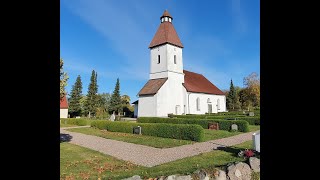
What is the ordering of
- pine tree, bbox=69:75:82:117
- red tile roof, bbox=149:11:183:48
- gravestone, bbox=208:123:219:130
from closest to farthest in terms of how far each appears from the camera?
gravestone, bbox=208:123:219:130
red tile roof, bbox=149:11:183:48
pine tree, bbox=69:75:82:117

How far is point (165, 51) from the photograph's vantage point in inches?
1478

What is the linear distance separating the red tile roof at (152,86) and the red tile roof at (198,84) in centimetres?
460

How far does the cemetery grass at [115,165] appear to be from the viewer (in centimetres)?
742

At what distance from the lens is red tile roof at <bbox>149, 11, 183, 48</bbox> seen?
125ft

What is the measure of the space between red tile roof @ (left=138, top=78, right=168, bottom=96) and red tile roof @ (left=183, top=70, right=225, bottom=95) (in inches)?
181

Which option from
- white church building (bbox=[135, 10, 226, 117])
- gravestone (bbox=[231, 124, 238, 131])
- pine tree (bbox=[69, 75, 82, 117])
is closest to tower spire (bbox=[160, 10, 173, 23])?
white church building (bbox=[135, 10, 226, 117])

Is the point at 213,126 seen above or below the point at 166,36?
below

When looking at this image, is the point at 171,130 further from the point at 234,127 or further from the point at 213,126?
the point at 234,127

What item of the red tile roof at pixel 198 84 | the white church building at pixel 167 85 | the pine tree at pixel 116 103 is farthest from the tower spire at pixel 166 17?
the pine tree at pixel 116 103

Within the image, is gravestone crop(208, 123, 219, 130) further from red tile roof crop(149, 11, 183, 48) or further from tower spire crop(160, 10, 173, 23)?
tower spire crop(160, 10, 173, 23)

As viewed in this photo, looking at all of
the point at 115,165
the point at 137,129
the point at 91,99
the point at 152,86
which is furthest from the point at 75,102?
the point at 115,165

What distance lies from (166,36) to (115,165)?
3145cm
